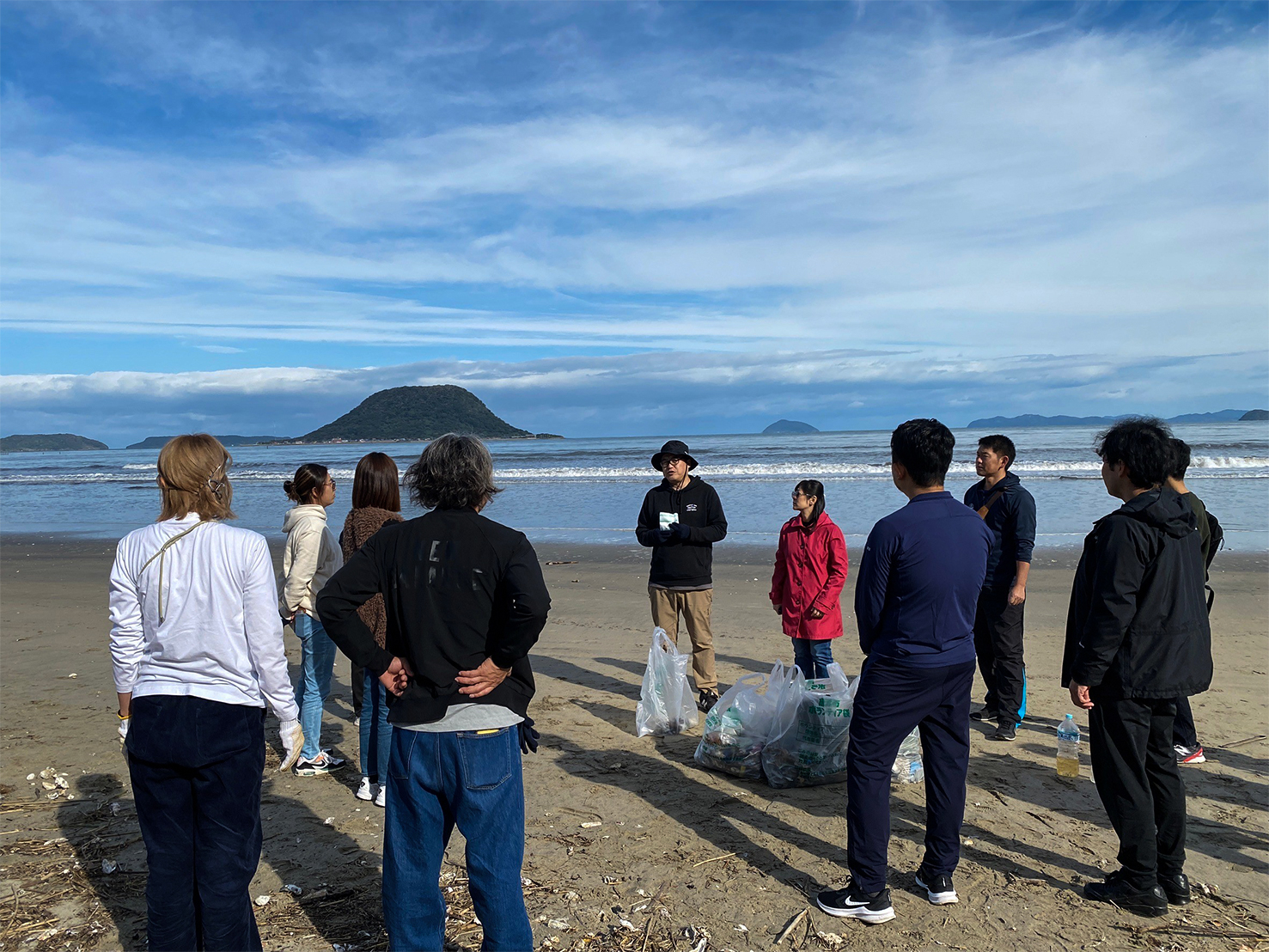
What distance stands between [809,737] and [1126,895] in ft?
5.31

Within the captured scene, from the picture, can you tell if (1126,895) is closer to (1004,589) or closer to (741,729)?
(741,729)

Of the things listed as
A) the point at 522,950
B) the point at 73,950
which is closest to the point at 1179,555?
the point at 522,950

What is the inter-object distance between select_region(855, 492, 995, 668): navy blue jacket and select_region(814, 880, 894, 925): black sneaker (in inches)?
36.6

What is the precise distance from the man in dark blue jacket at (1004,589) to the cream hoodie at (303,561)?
4.14 metres

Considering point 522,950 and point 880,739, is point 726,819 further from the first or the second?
point 522,950

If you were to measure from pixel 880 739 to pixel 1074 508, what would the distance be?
1657 centimetres

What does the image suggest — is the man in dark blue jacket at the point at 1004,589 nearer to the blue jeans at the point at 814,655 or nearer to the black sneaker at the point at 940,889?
the blue jeans at the point at 814,655

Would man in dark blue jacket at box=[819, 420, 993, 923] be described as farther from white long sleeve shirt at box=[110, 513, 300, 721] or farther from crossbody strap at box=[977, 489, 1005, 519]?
crossbody strap at box=[977, 489, 1005, 519]

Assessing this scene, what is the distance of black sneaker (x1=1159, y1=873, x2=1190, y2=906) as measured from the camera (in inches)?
127

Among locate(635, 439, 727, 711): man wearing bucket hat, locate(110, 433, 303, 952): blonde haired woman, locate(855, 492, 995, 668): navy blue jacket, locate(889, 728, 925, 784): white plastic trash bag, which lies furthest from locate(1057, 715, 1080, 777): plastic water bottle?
locate(110, 433, 303, 952): blonde haired woman

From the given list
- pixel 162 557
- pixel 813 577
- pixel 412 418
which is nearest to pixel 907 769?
pixel 813 577

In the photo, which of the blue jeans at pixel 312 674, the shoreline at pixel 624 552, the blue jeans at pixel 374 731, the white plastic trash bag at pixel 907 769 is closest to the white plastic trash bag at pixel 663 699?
the white plastic trash bag at pixel 907 769

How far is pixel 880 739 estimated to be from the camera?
318 centimetres

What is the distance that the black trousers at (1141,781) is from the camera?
3.16 metres
